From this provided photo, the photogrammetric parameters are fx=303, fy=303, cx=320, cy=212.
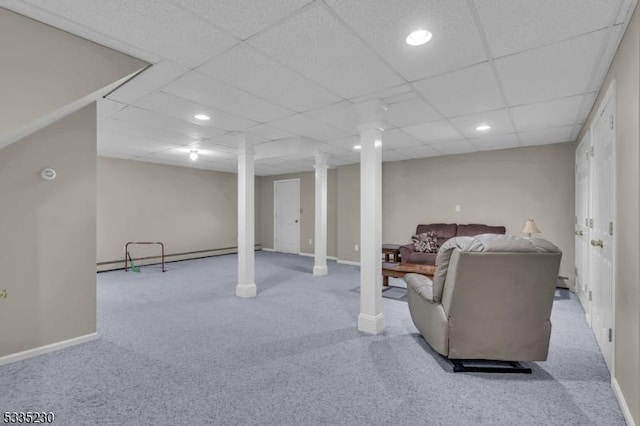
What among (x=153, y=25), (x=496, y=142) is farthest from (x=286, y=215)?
(x=153, y=25)

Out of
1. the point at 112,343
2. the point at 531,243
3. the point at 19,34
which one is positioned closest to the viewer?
the point at 19,34

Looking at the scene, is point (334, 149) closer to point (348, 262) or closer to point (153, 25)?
point (348, 262)

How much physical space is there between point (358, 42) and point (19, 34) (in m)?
2.13

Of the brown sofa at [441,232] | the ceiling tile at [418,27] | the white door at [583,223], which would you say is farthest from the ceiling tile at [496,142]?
the ceiling tile at [418,27]

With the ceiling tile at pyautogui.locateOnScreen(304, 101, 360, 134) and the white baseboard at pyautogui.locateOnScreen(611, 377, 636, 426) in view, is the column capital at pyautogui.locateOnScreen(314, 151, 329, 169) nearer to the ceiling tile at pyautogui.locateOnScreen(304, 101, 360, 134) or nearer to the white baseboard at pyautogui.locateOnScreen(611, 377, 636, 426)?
the ceiling tile at pyautogui.locateOnScreen(304, 101, 360, 134)

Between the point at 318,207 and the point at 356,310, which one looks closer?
the point at 356,310

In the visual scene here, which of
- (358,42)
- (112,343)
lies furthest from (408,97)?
(112,343)

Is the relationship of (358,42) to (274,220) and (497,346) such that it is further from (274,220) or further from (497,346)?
(274,220)

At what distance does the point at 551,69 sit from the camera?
2.43 metres

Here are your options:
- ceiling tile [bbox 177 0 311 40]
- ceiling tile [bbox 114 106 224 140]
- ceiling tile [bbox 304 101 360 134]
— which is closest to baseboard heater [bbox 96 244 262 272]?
ceiling tile [bbox 114 106 224 140]

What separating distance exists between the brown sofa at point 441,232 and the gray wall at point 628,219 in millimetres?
3263

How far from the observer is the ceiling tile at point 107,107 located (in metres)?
3.08

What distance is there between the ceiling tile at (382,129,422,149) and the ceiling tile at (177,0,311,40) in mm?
2786

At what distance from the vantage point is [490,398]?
202 centimetres
